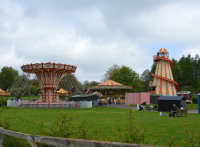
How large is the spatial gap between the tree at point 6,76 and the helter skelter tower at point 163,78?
198 ft

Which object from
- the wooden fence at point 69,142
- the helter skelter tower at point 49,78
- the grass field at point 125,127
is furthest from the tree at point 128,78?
the wooden fence at point 69,142

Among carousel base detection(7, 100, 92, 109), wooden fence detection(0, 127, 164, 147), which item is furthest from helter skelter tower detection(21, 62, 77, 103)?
wooden fence detection(0, 127, 164, 147)

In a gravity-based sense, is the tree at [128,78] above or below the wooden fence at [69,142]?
above

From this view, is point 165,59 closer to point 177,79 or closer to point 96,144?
point 177,79

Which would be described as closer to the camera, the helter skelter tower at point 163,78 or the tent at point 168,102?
the tent at point 168,102

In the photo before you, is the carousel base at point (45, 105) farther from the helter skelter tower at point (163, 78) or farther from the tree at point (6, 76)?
the tree at point (6, 76)

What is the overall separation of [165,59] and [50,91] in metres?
29.6

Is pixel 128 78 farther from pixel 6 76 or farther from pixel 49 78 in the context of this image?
pixel 6 76

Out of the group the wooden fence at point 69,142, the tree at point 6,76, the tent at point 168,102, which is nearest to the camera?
the wooden fence at point 69,142

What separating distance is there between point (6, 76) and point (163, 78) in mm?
66552

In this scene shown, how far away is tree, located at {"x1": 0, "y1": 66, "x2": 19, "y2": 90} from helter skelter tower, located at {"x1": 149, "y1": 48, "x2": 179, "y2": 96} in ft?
198

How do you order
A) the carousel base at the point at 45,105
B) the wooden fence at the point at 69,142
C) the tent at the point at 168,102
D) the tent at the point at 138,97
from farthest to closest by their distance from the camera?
the tent at the point at 138,97 → the carousel base at the point at 45,105 → the tent at the point at 168,102 → the wooden fence at the point at 69,142

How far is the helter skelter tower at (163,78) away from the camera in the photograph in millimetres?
51281

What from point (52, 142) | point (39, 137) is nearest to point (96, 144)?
point (52, 142)
